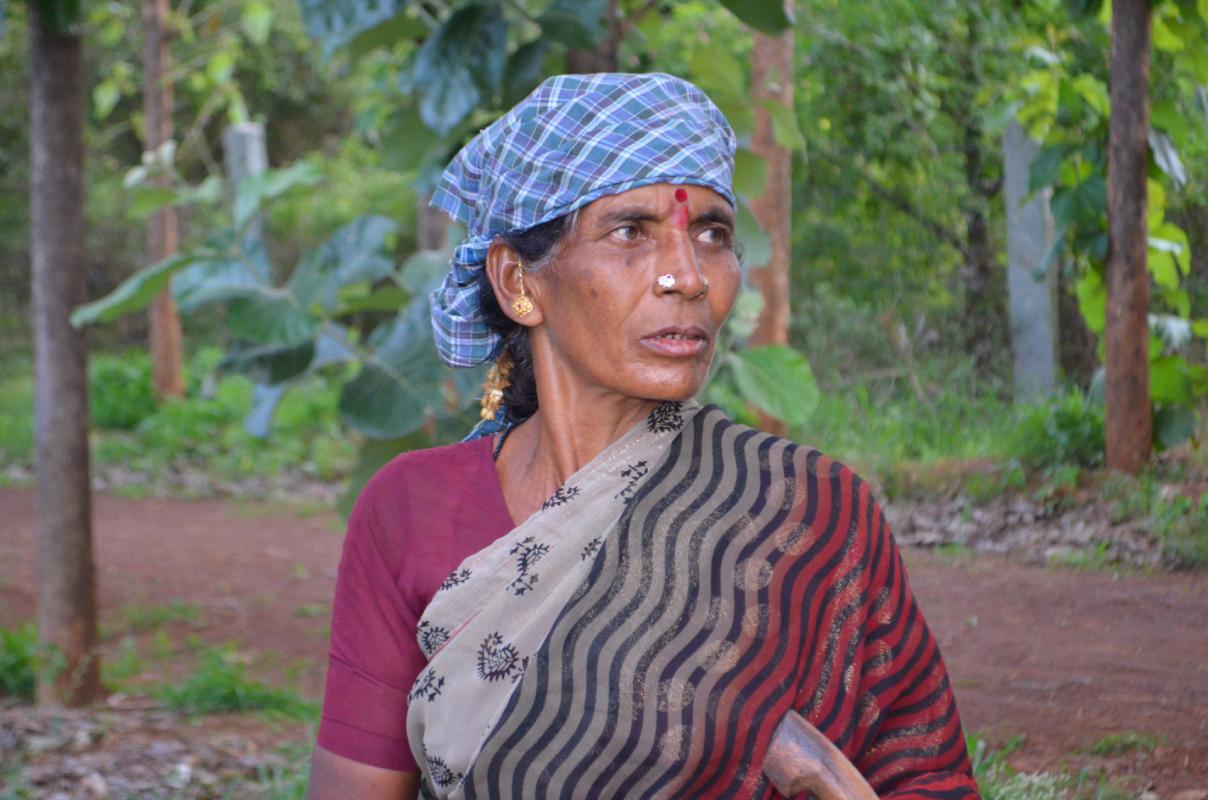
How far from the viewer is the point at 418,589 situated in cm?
207

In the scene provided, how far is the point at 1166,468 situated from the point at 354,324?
→ 11631 millimetres

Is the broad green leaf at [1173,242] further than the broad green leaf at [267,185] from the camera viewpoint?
No

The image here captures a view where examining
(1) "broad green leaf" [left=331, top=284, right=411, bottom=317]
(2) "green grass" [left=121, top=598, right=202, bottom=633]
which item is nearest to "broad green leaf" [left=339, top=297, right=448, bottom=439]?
(1) "broad green leaf" [left=331, top=284, right=411, bottom=317]

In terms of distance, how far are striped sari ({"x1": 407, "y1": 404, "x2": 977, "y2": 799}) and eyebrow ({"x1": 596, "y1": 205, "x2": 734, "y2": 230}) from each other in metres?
0.32

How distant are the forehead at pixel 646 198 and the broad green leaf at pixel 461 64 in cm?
166

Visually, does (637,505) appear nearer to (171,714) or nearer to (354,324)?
(171,714)

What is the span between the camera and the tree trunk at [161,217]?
39.7 ft

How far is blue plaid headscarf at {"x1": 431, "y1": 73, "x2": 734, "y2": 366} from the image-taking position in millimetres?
1960

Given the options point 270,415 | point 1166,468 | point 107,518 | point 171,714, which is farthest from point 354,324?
Answer: point 1166,468

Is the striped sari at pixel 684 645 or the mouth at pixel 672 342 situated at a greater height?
the mouth at pixel 672 342

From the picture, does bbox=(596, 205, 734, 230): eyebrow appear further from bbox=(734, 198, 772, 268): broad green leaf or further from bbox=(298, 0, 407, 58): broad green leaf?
bbox=(298, 0, 407, 58): broad green leaf

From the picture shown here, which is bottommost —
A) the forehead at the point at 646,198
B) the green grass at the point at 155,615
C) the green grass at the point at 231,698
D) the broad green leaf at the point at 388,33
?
the green grass at the point at 155,615

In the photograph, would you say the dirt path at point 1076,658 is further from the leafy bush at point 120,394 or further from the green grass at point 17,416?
the leafy bush at point 120,394

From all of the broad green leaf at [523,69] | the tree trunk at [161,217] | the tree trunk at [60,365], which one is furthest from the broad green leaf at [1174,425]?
the tree trunk at [161,217]
